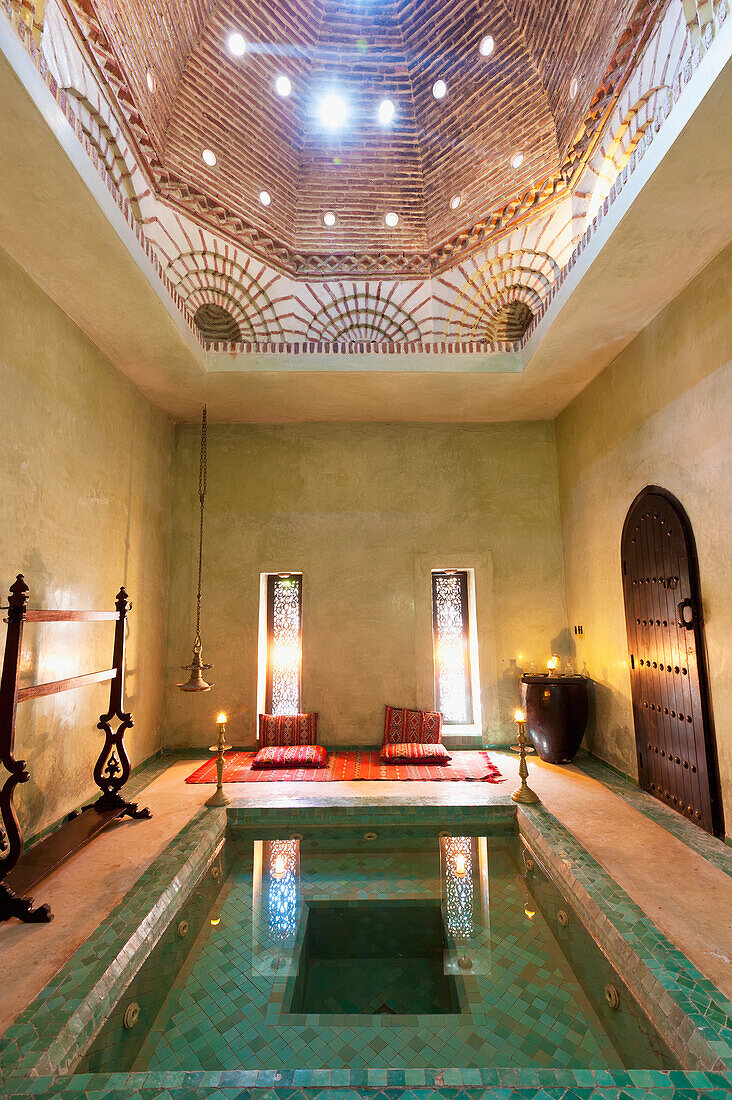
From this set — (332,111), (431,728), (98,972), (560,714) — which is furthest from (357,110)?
(98,972)

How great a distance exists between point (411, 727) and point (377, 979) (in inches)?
142

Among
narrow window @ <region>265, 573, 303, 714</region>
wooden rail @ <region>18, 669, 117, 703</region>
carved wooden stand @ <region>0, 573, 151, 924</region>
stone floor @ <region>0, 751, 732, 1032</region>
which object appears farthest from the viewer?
narrow window @ <region>265, 573, 303, 714</region>

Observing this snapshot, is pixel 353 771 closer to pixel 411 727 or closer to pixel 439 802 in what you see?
pixel 411 727

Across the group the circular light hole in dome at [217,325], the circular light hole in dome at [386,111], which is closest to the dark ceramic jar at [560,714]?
the circular light hole in dome at [217,325]

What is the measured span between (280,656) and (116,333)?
12.8 feet

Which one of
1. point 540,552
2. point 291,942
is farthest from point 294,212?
point 291,942

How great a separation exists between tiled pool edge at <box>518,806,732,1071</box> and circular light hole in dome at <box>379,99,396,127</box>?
6146 mm

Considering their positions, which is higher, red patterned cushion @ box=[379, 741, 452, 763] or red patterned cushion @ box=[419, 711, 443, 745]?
red patterned cushion @ box=[419, 711, 443, 745]

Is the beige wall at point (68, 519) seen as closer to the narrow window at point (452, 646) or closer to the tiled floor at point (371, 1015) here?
the tiled floor at point (371, 1015)

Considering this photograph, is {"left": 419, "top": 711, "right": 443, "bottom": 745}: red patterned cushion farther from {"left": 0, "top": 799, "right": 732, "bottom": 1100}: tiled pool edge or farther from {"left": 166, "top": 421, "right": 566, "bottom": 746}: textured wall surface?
{"left": 0, "top": 799, "right": 732, "bottom": 1100}: tiled pool edge

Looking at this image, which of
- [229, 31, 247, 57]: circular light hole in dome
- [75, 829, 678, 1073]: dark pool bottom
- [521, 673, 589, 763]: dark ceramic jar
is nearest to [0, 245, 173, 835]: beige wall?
[75, 829, 678, 1073]: dark pool bottom

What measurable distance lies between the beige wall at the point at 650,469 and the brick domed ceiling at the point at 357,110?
1759mm

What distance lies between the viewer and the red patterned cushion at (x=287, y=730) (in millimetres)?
6371

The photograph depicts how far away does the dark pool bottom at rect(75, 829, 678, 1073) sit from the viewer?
233cm
